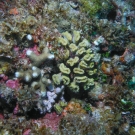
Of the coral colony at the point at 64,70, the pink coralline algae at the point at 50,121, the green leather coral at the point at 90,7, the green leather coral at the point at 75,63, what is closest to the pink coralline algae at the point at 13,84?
the coral colony at the point at 64,70

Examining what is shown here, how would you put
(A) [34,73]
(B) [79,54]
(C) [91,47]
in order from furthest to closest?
(C) [91,47] → (B) [79,54] → (A) [34,73]

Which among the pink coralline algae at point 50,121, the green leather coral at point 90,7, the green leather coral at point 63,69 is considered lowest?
the pink coralline algae at point 50,121

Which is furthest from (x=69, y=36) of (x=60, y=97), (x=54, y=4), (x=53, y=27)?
(x=60, y=97)

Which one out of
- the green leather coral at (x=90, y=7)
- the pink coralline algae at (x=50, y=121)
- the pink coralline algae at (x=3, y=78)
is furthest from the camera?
the green leather coral at (x=90, y=7)

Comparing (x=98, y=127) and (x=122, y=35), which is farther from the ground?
(x=122, y=35)

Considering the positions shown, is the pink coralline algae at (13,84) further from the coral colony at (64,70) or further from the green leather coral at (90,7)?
the green leather coral at (90,7)

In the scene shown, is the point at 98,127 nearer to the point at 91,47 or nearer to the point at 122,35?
the point at 91,47

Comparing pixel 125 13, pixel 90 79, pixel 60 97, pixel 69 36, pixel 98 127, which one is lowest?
pixel 98 127

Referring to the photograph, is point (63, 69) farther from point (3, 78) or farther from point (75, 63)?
point (3, 78)

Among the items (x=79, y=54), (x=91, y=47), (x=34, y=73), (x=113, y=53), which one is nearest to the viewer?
(x=34, y=73)
